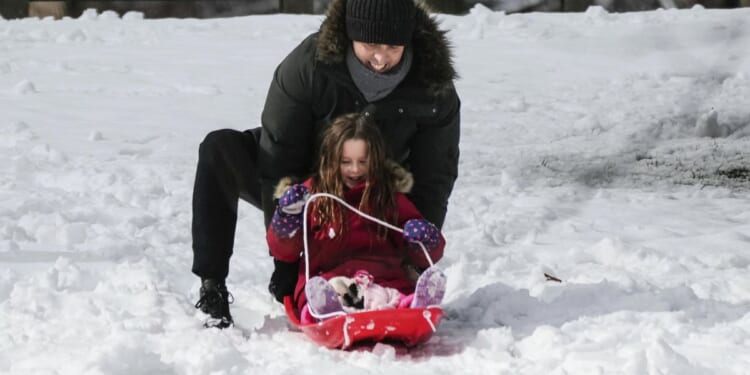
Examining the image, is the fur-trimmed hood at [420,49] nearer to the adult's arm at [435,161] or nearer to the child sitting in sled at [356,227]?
the adult's arm at [435,161]

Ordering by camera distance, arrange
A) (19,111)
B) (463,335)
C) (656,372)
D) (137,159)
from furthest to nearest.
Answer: (19,111), (137,159), (463,335), (656,372)

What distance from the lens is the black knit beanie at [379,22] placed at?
13.6 feet

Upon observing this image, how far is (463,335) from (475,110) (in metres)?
5.07

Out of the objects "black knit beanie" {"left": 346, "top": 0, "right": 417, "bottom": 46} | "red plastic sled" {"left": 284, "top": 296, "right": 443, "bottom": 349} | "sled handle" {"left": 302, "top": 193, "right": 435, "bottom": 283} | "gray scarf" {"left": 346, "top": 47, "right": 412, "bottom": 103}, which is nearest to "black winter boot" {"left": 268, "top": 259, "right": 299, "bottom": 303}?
Answer: "sled handle" {"left": 302, "top": 193, "right": 435, "bottom": 283}

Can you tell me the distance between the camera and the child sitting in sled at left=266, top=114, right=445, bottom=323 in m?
4.12

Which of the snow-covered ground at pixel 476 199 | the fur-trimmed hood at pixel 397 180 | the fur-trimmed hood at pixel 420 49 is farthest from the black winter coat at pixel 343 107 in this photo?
the snow-covered ground at pixel 476 199

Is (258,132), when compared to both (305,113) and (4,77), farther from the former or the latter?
(4,77)

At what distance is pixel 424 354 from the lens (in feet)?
13.0

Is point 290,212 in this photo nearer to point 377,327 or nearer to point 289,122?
point 289,122

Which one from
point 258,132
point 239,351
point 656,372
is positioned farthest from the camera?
point 258,132

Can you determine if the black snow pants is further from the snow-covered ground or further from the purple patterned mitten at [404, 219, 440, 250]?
the purple patterned mitten at [404, 219, 440, 250]

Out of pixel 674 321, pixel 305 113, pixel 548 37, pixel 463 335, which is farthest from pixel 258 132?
pixel 548 37

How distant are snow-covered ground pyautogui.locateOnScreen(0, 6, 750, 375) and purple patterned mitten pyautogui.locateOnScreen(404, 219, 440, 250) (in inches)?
12.0

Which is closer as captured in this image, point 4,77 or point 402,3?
point 402,3
